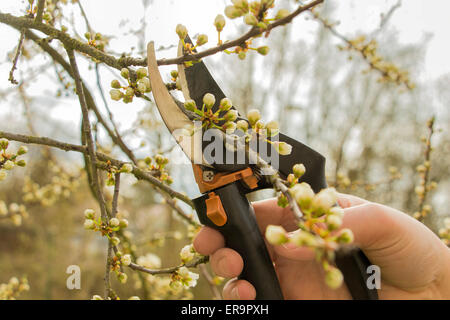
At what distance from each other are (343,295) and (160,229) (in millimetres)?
5745

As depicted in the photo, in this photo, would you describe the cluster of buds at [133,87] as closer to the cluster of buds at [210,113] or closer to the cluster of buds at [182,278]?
the cluster of buds at [210,113]

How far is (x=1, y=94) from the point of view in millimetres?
2387

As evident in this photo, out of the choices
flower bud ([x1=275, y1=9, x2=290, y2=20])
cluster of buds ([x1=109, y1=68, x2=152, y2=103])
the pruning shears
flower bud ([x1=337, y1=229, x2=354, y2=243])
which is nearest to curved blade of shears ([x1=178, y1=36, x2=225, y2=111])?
the pruning shears

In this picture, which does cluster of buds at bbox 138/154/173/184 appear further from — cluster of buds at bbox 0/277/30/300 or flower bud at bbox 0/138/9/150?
cluster of buds at bbox 0/277/30/300

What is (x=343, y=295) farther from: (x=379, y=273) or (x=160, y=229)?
(x=160, y=229)

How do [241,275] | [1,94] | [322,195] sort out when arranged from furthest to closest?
[1,94], [241,275], [322,195]

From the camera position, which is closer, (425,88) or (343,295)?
(343,295)

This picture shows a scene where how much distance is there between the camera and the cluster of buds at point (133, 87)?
0.99 metres

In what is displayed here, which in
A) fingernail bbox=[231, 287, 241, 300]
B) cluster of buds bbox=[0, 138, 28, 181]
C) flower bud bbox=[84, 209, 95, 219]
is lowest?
fingernail bbox=[231, 287, 241, 300]

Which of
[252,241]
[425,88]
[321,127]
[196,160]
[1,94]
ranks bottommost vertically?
[252,241]

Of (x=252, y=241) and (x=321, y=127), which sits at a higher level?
(x=321, y=127)

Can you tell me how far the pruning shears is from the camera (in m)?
1.09
